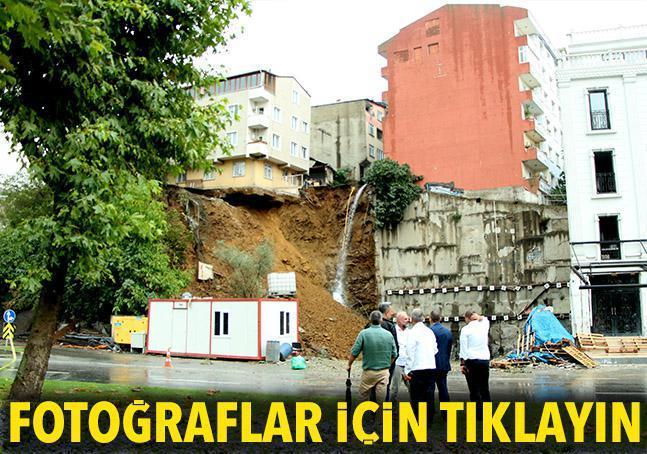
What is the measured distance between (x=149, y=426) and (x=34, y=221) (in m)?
3.21

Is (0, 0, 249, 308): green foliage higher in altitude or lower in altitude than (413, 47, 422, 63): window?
lower

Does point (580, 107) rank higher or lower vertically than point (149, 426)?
higher

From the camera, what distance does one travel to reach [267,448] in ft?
22.3

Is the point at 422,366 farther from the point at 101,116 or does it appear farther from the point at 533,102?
the point at 533,102

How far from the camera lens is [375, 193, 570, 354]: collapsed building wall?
34.3 metres

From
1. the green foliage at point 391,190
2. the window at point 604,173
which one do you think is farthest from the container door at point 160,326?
the window at point 604,173

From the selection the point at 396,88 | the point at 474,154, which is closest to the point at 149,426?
the point at 474,154

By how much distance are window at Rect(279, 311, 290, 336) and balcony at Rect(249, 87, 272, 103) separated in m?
30.0

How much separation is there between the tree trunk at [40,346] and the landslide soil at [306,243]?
20922mm

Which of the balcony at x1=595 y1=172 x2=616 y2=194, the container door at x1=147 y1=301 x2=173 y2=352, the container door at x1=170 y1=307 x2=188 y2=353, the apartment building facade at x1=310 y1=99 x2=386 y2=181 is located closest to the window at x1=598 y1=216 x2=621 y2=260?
the balcony at x1=595 y1=172 x2=616 y2=194

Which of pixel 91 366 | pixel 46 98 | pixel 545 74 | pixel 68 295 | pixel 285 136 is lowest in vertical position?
pixel 91 366

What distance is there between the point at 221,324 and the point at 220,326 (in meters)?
0.09

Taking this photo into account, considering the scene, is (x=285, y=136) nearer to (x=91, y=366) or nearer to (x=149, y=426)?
(x=91, y=366)

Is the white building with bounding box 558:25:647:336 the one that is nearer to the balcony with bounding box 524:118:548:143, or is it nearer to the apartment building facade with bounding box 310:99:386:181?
the balcony with bounding box 524:118:548:143
